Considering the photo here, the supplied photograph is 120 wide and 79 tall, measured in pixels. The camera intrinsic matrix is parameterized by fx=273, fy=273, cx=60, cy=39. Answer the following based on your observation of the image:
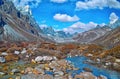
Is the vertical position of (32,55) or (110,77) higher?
(32,55)

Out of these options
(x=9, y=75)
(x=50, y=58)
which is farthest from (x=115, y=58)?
(x=9, y=75)

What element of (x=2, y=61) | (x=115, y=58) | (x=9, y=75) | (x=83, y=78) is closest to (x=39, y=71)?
(x=9, y=75)

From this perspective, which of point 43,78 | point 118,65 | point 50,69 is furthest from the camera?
point 118,65

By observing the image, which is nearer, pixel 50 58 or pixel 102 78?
pixel 102 78

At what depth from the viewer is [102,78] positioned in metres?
85.1

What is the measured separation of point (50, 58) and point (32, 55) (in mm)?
18537

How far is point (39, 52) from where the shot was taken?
164 meters

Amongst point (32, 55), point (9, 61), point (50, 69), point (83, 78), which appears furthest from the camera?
point (32, 55)

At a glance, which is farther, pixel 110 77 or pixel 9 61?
pixel 9 61

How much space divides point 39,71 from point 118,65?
46115 mm

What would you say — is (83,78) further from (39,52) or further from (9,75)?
(39,52)

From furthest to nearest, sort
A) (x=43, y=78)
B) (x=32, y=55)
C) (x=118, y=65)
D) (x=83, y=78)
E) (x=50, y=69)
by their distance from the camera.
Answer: (x=32, y=55)
(x=118, y=65)
(x=50, y=69)
(x=83, y=78)
(x=43, y=78)

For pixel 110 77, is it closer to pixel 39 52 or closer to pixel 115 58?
pixel 115 58

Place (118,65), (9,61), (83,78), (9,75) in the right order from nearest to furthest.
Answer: (83,78) → (9,75) → (118,65) → (9,61)
